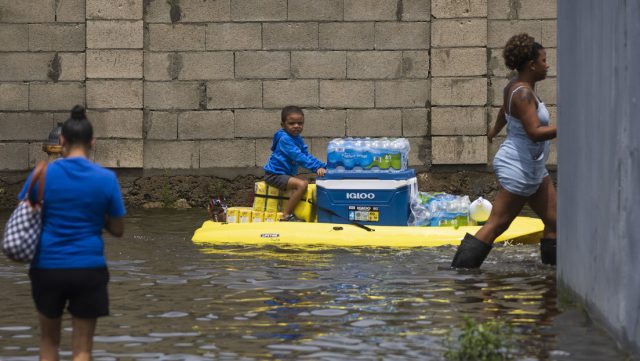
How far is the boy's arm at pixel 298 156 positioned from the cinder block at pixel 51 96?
12.0 feet

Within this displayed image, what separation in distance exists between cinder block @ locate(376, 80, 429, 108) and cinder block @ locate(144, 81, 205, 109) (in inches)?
80.3

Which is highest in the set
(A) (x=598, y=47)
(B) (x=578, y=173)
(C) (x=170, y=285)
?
(A) (x=598, y=47)

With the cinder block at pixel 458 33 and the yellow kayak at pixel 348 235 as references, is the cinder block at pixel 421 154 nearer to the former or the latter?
the cinder block at pixel 458 33

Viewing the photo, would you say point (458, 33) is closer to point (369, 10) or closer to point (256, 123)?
point (369, 10)

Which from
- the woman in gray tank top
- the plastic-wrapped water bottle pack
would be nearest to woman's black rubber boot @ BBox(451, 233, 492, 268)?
the woman in gray tank top

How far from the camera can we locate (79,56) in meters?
15.7

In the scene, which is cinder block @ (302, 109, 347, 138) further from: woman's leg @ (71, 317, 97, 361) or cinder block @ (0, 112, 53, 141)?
woman's leg @ (71, 317, 97, 361)

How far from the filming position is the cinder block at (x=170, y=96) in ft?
51.6

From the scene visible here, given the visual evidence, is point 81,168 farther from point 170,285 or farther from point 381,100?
point 381,100

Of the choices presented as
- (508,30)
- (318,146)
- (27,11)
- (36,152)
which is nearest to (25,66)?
(27,11)

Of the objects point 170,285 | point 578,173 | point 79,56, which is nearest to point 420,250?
point 170,285

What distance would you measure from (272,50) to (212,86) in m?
0.79

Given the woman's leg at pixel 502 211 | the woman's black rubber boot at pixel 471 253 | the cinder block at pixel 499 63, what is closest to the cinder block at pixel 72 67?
the cinder block at pixel 499 63

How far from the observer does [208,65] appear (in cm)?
1570
